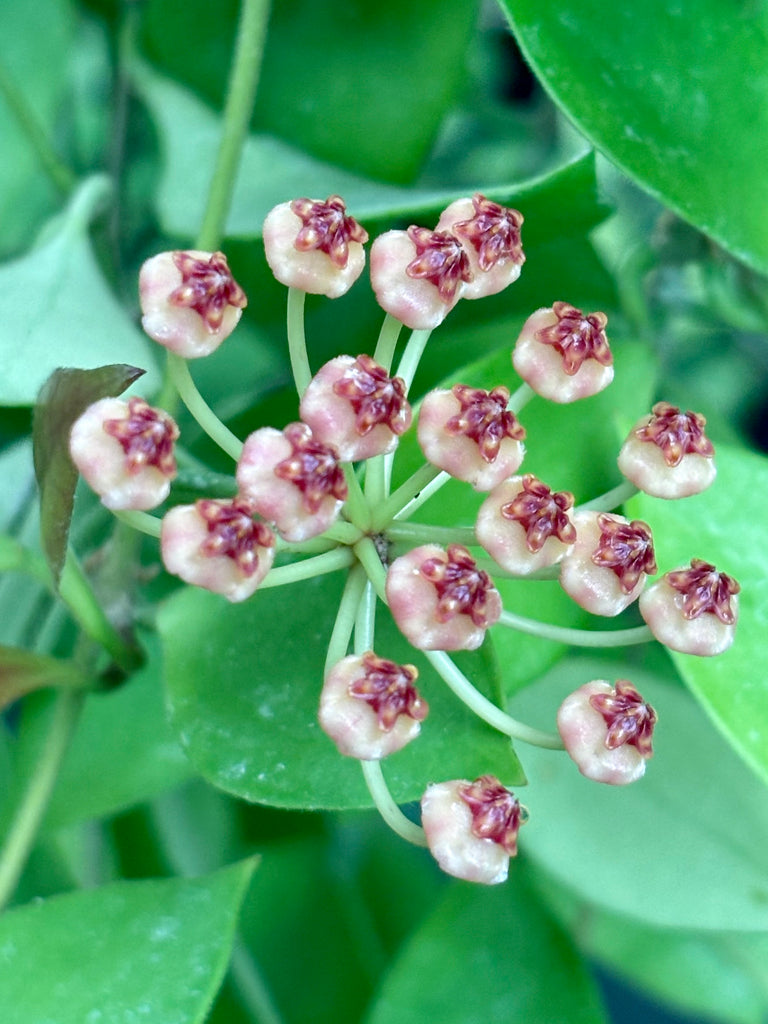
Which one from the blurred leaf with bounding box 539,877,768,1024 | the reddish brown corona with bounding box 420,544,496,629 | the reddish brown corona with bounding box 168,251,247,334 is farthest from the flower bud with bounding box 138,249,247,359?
the blurred leaf with bounding box 539,877,768,1024

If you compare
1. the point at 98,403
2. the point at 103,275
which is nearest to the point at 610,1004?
the point at 103,275

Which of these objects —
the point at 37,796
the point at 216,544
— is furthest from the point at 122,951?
the point at 216,544

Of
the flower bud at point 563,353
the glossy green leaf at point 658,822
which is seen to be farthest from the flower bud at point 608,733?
the glossy green leaf at point 658,822

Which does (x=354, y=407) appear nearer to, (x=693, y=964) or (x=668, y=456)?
(x=668, y=456)

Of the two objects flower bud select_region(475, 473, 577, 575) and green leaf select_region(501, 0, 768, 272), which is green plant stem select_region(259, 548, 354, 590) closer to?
flower bud select_region(475, 473, 577, 575)

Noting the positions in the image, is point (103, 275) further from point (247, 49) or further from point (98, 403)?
point (98, 403)

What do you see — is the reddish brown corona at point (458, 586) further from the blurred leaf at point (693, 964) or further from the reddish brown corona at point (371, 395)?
the blurred leaf at point (693, 964)
